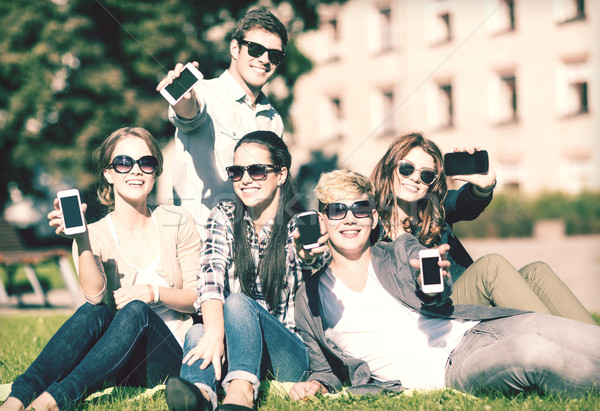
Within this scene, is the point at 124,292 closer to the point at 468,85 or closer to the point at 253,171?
the point at 253,171

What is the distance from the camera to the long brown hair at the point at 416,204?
3.95 metres

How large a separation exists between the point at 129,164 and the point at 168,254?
1.88ft

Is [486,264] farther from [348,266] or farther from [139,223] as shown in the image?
[139,223]

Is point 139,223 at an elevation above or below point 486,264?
above

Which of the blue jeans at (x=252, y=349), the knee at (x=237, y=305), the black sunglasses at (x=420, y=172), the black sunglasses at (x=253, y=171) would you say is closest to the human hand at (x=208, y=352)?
the blue jeans at (x=252, y=349)

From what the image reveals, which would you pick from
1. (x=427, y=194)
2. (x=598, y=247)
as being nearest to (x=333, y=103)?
(x=598, y=247)

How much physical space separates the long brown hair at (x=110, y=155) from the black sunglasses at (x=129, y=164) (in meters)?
0.06

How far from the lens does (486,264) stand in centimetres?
364

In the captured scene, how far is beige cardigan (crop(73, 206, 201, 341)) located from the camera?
362 cm

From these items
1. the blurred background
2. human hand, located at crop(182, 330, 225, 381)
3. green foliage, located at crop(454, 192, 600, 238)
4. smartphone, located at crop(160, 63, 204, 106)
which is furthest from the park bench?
green foliage, located at crop(454, 192, 600, 238)

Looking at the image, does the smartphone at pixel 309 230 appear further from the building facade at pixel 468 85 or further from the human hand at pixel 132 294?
the building facade at pixel 468 85

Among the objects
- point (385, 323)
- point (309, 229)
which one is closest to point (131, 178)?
point (309, 229)

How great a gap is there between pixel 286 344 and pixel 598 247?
14889mm

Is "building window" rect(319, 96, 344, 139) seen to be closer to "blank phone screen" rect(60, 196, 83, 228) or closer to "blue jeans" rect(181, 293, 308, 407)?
"blue jeans" rect(181, 293, 308, 407)
